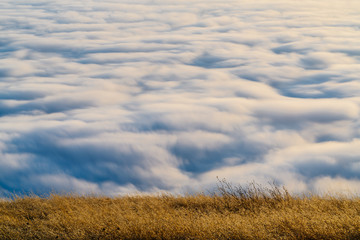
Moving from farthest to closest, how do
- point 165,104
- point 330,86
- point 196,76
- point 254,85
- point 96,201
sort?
1. point 196,76
2. point 254,85
3. point 330,86
4. point 165,104
5. point 96,201

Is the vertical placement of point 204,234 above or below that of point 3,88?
above

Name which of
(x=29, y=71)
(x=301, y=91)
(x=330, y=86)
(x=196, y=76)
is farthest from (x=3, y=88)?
(x=330, y=86)

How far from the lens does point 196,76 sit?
16162 centimetres

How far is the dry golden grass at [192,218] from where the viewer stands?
24.8ft

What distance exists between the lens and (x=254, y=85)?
143125 mm

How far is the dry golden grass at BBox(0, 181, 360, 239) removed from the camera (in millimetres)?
7555

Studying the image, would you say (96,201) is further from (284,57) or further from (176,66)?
(284,57)

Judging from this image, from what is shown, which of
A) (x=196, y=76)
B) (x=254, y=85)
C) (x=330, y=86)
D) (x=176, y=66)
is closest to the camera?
(x=330, y=86)

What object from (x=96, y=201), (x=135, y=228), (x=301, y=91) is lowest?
(x=301, y=91)

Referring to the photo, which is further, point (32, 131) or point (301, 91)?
point (301, 91)

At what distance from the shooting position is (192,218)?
8.86 metres

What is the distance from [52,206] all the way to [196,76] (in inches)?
6013

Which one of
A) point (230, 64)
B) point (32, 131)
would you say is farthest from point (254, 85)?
point (32, 131)

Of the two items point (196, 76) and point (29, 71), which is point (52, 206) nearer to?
point (196, 76)
